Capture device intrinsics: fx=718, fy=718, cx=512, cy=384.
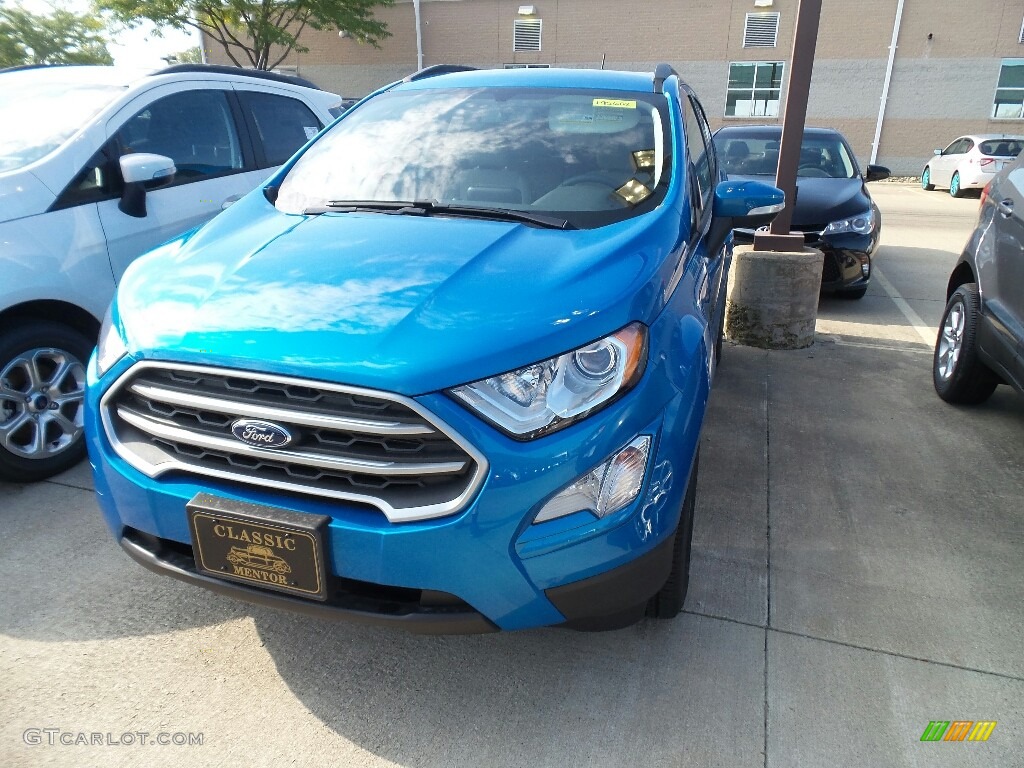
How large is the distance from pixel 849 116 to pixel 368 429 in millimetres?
A: 28273

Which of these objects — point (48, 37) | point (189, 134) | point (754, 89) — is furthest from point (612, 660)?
point (48, 37)

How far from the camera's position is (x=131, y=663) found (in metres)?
2.27

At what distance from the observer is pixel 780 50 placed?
25.3m

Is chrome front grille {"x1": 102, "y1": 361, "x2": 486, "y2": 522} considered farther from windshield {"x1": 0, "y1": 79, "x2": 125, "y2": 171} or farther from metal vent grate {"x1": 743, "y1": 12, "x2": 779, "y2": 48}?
metal vent grate {"x1": 743, "y1": 12, "x2": 779, "y2": 48}

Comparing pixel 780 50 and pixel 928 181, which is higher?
pixel 780 50

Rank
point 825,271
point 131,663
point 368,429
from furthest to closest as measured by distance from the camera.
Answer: point 825,271
point 131,663
point 368,429

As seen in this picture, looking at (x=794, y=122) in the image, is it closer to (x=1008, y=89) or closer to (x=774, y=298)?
(x=774, y=298)

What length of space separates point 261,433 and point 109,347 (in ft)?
2.28

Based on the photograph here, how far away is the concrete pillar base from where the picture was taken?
17.5 feet

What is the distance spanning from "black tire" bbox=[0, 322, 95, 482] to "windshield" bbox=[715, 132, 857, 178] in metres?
6.22

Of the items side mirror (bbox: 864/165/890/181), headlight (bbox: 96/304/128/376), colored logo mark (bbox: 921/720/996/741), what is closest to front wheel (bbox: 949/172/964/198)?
side mirror (bbox: 864/165/890/181)

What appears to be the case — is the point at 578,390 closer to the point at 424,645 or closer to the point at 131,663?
the point at 424,645

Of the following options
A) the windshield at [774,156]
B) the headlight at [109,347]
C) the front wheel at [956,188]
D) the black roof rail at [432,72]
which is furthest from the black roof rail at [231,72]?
the front wheel at [956,188]

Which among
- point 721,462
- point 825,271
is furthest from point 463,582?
point 825,271
